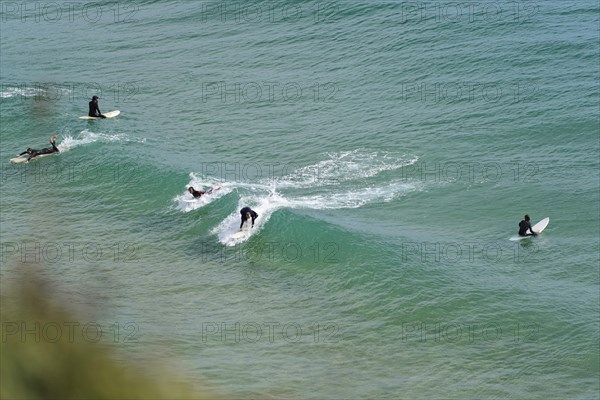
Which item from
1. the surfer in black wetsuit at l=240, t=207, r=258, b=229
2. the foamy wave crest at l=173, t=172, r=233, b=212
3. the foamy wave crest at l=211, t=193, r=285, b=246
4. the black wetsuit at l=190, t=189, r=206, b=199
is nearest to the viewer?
the surfer in black wetsuit at l=240, t=207, r=258, b=229

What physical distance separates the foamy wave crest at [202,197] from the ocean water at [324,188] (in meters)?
0.15

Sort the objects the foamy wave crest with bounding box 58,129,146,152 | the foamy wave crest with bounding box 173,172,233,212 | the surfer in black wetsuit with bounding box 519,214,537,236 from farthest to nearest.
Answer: the foamy wave crest with bounding box 58,129,146,152, the foamy wave crest with bounding box 173,172,233,212, the surfer in black wetsuit with bounding box 519,214,537,236

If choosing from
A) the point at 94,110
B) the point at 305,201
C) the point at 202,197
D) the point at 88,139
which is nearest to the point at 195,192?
the point at 202,197

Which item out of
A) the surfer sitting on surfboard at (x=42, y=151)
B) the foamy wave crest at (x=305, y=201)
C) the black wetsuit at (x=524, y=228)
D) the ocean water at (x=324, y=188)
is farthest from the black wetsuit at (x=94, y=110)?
the black wetsuit at (x=524, y=228)

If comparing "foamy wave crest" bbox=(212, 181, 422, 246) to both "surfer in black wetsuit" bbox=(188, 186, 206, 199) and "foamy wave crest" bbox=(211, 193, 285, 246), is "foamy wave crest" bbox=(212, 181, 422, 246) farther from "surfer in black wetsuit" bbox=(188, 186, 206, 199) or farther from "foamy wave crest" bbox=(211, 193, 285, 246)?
"surfer in black wetsuit" bbox=(188, 186, 206, 199)

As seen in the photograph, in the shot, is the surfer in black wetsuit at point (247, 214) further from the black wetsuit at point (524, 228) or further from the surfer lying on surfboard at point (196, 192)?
the black wetsuit at point (524, 228)

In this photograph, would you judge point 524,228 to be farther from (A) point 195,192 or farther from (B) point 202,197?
(A) point 195,192

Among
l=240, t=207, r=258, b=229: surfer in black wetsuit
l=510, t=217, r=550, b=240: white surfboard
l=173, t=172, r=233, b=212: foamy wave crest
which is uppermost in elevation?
l=173, t=172, r=233, b=212: foamy wave crest

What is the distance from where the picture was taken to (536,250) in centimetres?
2977

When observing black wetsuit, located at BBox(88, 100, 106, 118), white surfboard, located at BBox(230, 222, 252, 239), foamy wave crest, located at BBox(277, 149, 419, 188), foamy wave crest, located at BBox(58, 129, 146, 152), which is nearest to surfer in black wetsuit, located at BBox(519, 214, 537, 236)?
foamy wave crest, located at BBox(277, 149, 419, 188)

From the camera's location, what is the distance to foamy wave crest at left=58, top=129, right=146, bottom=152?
39.4m

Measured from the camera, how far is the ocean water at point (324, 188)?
22688mm

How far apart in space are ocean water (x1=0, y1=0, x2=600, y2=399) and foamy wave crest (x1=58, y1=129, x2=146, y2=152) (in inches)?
5.3

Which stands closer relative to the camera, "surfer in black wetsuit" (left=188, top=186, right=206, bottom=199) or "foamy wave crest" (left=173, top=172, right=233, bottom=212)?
"surfer in black wetsuit" (left=188, top=186, right=206, bottom=199)
